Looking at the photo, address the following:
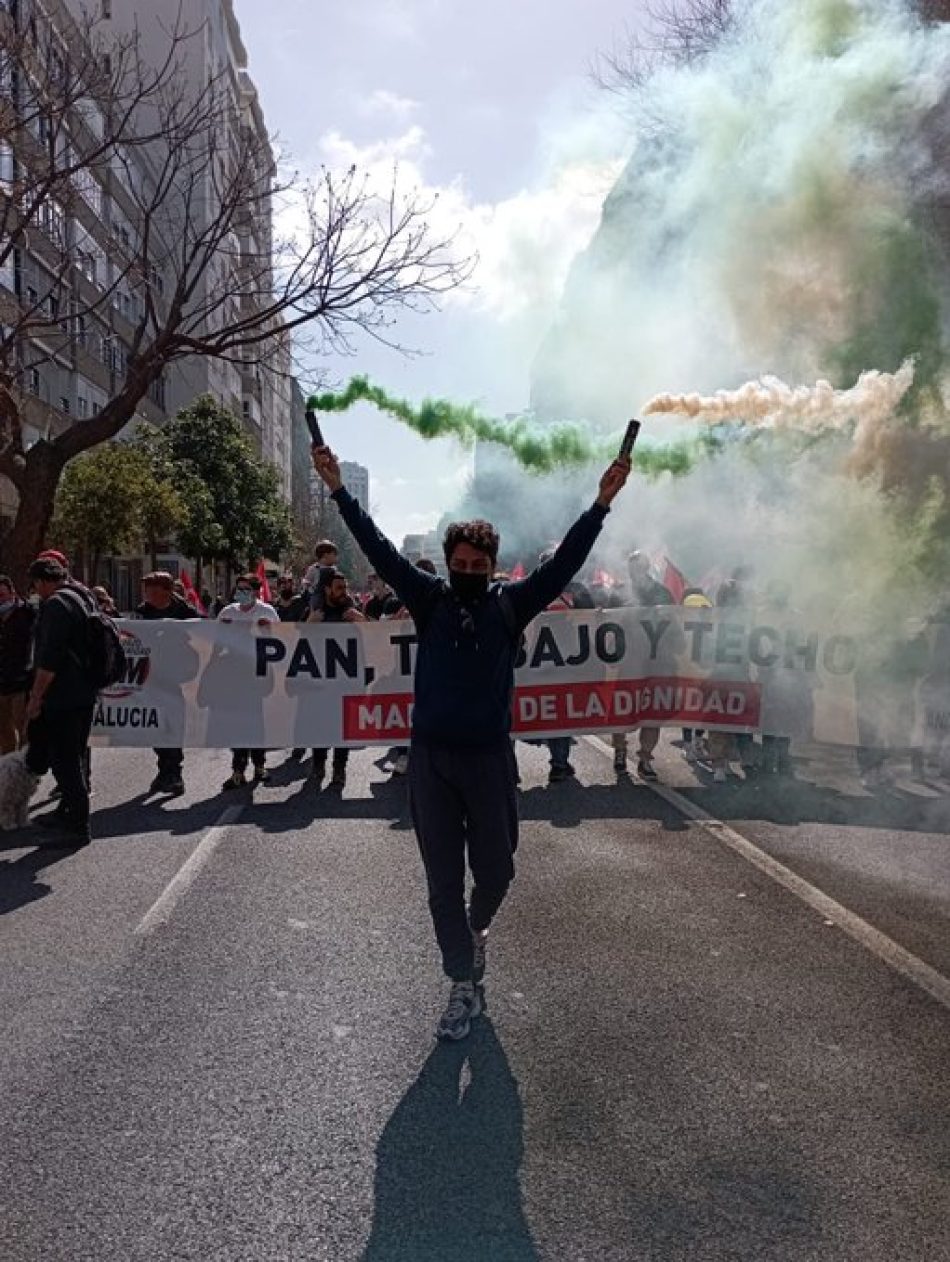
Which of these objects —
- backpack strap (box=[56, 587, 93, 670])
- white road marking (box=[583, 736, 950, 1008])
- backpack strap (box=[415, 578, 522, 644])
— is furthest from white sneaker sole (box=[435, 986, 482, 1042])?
backpack strap (box=[56, 587, 93, 670])

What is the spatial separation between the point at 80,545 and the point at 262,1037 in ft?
83.9

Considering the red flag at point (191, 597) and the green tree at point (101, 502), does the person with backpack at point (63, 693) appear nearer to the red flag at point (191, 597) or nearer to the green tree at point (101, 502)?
the red flag at point (191, 597)

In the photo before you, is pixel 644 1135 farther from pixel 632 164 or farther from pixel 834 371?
pixel 632 164

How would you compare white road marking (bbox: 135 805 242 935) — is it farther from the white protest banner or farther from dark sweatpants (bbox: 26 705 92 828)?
the white protest banner

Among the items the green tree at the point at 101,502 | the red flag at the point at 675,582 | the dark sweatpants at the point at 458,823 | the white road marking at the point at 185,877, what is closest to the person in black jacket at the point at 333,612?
the white road marking at the point at 185,877

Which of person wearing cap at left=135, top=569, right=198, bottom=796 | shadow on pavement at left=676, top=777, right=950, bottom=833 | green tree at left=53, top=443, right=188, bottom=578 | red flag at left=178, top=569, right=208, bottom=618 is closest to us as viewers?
shadow on pavement at left=676, top=777, right=950, bottom=833

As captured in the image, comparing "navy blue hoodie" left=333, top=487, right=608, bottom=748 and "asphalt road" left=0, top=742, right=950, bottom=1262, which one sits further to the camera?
"navy blue hoodie" left=333, top=487, right=608, bottom=748

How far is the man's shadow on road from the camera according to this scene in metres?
2.79

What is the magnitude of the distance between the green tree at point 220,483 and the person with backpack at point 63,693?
1260 inches

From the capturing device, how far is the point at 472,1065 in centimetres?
383

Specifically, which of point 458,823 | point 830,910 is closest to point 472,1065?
point 458,823

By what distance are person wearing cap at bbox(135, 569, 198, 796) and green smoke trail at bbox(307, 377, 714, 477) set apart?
383cm

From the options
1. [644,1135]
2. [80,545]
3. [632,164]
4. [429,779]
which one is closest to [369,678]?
[429,779]

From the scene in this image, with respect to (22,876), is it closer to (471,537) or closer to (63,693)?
(63,693)
